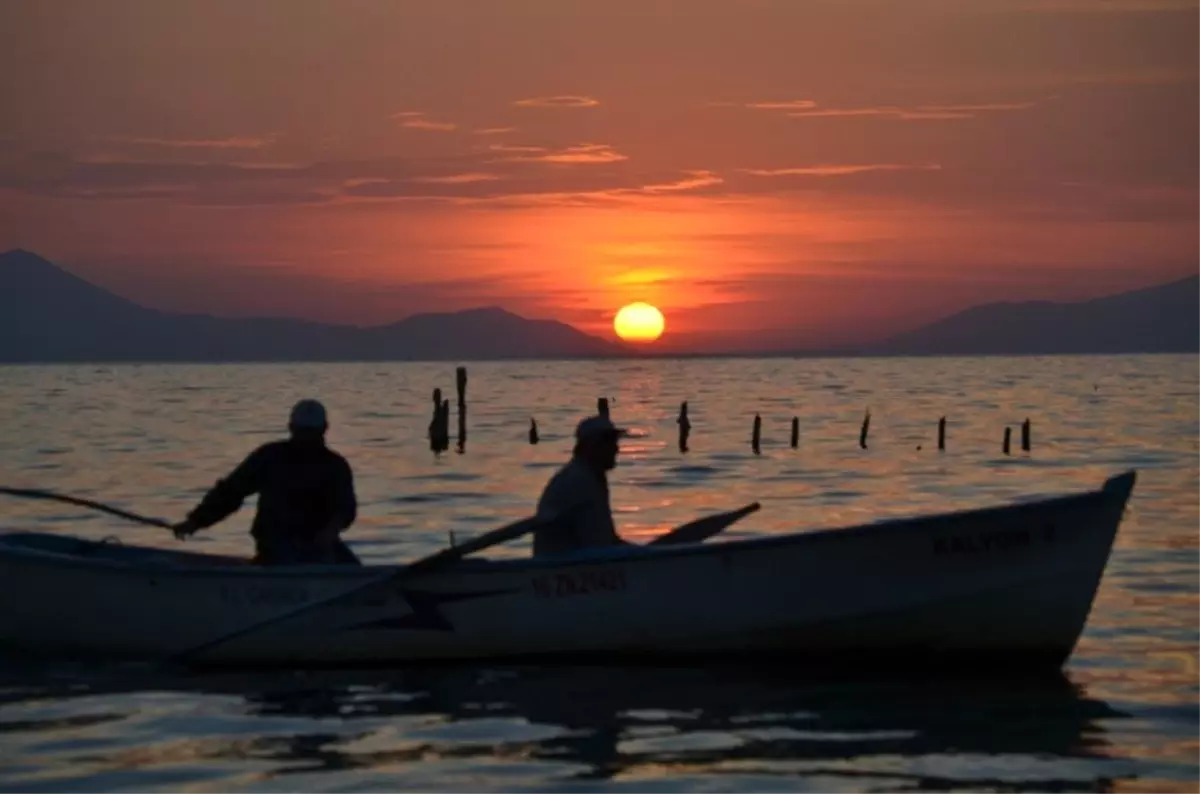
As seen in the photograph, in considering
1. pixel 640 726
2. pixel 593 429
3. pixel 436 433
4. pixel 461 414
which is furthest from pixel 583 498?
pixel 461 414

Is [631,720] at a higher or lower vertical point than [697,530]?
lower

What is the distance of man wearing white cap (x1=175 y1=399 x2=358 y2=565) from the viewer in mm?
15375

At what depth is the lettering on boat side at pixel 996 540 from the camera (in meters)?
14.6

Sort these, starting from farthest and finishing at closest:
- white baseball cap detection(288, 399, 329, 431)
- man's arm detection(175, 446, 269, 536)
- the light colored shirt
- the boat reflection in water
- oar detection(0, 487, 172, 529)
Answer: oar detection(0, 487, 172, 529) < man's arm detection(175, 446, 269, 536) < white baseball cap detection(288, 399, 329, 431) < the light colored shirt < the boat reflection in water

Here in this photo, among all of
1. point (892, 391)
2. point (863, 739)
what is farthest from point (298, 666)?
point (892, 391)

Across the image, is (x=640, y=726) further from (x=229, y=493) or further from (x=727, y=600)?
(x=229, y=493)

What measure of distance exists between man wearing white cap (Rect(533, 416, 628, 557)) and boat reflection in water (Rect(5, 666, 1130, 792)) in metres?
1.06

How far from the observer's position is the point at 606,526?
15.0 meters

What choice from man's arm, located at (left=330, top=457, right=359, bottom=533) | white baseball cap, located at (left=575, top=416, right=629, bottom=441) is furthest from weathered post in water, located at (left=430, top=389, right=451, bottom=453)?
white baseball cap, located at (left=575, top=416, right=629, bottom=441)

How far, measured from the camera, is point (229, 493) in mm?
15625

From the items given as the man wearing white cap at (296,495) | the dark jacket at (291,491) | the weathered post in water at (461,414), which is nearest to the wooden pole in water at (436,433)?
the weathered post in water at (461,414)

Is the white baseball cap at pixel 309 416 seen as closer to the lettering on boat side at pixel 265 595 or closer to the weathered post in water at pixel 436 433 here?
the lettering on boat side at pixel 265 595

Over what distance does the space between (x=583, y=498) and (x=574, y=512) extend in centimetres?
16

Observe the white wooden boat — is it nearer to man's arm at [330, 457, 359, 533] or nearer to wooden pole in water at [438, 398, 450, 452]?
man's arm at [330, 457, 359, 533]
